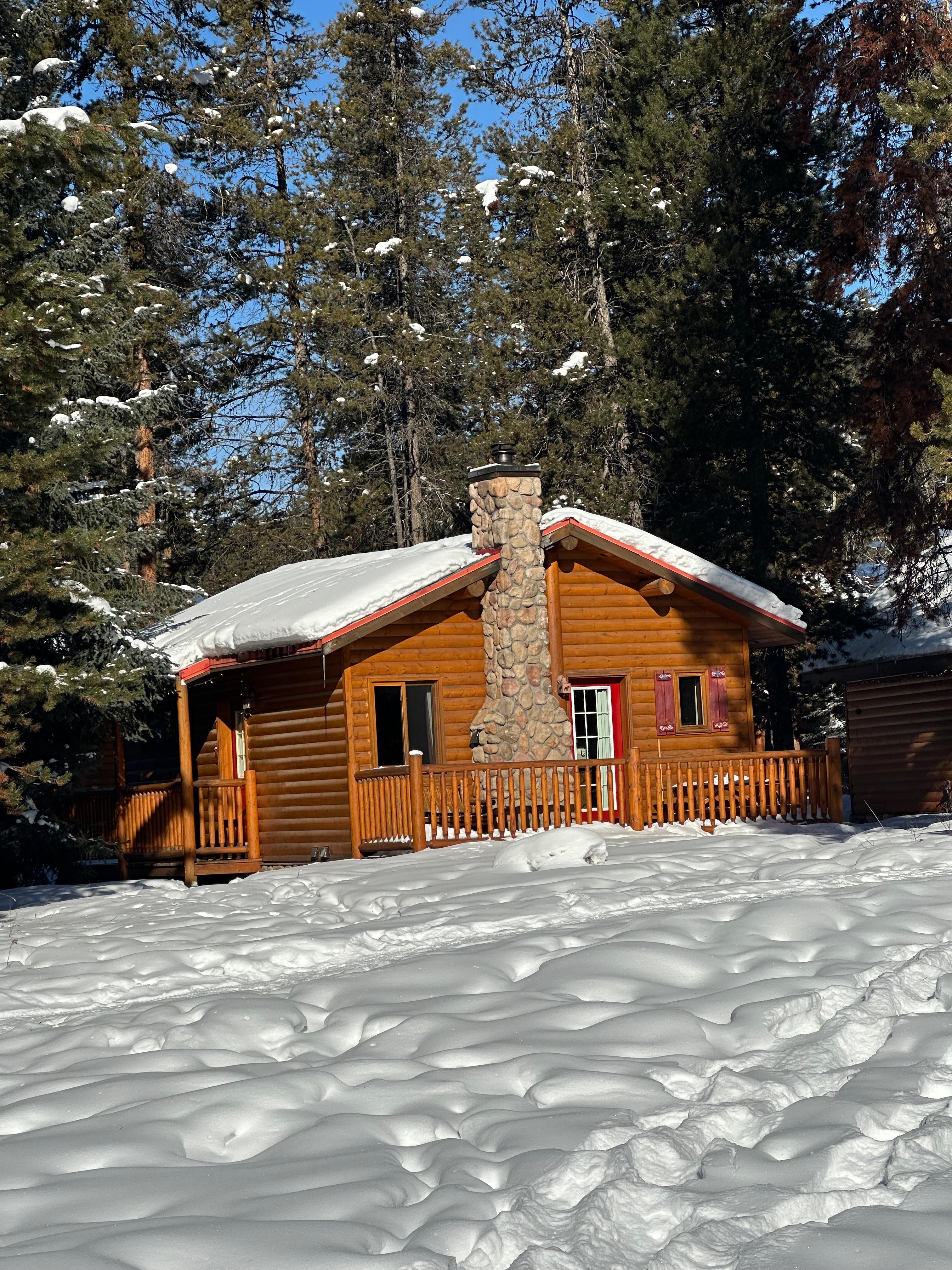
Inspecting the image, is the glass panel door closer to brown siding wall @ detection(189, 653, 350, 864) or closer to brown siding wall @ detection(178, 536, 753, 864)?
brown siding wall @ detection(178, 536, 753, 864)

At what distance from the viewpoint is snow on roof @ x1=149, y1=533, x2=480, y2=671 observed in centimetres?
1891

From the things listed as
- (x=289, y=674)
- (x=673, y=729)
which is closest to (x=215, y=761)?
(x=289, y=674)

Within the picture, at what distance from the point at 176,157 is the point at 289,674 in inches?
717

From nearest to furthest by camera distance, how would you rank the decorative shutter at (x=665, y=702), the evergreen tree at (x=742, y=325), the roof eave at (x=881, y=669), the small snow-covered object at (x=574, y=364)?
the decorative shutter at (x=665, y=702), the roof eave at (x=881, y=669), the evergreen tree at (x=742, y=325), the small snow-covered object at (x=574, y=364)

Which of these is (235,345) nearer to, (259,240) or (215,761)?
(259,240)

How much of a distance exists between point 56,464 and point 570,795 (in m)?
7.46

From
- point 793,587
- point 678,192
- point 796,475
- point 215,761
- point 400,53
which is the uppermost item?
point 400,53

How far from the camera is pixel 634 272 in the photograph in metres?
33.9

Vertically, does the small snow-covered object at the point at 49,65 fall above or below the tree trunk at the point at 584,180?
below

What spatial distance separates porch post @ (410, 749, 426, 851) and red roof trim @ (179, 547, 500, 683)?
201cm

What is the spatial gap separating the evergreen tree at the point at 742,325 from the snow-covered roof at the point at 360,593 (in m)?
6.75

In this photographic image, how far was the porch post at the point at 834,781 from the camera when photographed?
1892 centimetres

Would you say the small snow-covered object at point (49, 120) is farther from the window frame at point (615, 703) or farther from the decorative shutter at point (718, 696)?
the decorative shutter at point (718, 696)

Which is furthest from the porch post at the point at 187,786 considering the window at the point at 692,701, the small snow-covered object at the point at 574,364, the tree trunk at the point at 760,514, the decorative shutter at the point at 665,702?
the small snow-covered object at the point at 574,364
